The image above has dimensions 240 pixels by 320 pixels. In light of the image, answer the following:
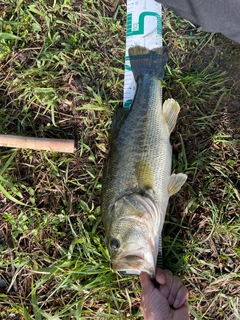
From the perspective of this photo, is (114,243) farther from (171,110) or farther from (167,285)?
(171,110)

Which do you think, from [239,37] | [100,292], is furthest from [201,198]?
[239,37]

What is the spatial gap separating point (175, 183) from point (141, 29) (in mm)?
1934

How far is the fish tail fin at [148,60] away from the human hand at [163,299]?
206 centimetres

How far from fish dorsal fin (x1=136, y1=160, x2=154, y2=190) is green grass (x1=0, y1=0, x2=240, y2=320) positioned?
2.20 ft

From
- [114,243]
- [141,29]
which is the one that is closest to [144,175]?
[114,243]

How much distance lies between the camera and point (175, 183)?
3.25 metres

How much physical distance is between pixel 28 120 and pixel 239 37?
253 centimetres

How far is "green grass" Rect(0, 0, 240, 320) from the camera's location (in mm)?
3465

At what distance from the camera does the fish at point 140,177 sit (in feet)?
9.45

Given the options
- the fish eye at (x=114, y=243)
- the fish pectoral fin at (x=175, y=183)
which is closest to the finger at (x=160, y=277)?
the fish eye at (x=114, y=243)

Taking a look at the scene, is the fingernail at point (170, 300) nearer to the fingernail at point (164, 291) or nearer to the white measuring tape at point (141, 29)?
the fingernail at point (164, 291)

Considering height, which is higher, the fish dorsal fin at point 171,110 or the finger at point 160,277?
the fish dorsal fin at point 171,110

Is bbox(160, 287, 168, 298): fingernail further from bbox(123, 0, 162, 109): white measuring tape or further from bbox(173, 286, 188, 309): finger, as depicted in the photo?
bbox(123, 0, 162, 109): white measuring tape

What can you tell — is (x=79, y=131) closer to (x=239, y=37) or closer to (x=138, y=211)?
(x=138, y=211)
